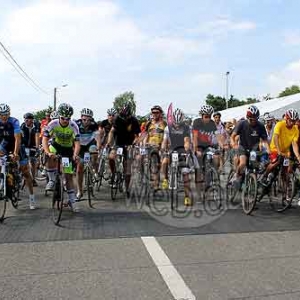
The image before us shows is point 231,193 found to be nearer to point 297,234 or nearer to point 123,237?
point 297,234

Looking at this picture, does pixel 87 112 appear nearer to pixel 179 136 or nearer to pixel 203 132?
pixel 179 136

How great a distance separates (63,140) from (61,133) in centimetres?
13

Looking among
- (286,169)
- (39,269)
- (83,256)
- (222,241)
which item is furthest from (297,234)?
(39,269)

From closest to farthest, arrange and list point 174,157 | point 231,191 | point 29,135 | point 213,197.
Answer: point 174,157, point 213,197, point 231,191, point 29,135

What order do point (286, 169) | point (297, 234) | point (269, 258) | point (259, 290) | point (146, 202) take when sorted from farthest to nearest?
point (146, 202)
point (286, 169)
point (297, 234)
point (269, 258)
point (259, 290)

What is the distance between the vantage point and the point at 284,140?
811 cm

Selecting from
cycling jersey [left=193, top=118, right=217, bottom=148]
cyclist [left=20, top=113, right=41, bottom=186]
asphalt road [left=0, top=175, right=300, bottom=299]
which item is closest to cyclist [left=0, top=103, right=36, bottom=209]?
asphalt road [left=0, top=175, right=300, bottom=299]

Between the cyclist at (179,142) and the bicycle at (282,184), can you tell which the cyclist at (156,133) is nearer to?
the cyclist at (179,142)

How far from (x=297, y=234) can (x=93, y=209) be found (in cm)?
379

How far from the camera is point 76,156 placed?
24.7 ft

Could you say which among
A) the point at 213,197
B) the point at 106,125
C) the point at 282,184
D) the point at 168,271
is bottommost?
the point at 168,271

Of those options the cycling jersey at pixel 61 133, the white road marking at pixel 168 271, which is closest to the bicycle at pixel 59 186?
the cycling jersey at pixel 61 133

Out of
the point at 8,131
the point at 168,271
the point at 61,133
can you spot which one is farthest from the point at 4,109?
the point at 168,271

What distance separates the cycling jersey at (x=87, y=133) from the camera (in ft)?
30.3
